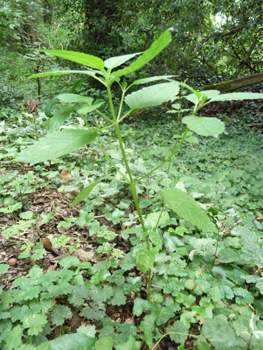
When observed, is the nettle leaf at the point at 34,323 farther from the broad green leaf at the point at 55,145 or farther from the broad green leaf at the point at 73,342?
the broad green leaf at the point at 55,145

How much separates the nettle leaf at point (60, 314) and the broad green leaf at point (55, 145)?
829mm

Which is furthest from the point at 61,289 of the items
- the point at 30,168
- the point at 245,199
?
the point at 245,199

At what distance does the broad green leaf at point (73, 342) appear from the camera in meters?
0.85

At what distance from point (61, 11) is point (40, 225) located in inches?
237

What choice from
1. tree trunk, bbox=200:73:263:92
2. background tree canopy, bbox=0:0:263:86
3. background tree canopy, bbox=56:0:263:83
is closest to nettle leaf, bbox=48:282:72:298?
background tree canopy, bbox=0:0:263:86

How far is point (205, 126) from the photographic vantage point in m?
0.63

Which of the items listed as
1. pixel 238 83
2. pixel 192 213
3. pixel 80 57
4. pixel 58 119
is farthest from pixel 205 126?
pixel 238 83

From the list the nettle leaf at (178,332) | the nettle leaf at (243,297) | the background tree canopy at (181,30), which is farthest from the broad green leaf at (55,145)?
the background tree canopy at (181,30)

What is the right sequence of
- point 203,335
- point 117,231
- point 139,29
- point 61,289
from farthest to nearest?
point 139,29 → point 117,231 → point 61,289 → point 203,335

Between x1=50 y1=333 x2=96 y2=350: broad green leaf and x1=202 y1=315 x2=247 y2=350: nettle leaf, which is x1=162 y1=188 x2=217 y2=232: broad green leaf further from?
x1=50 y1=333 x2=96 y2=350: broad green leaf

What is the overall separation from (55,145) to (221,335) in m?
0.98

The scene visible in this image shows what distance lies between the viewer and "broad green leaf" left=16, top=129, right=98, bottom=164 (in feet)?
1.95

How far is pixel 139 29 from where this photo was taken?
4.54 metres

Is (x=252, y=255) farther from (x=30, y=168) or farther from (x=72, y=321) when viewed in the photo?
(x=30, y=168)
